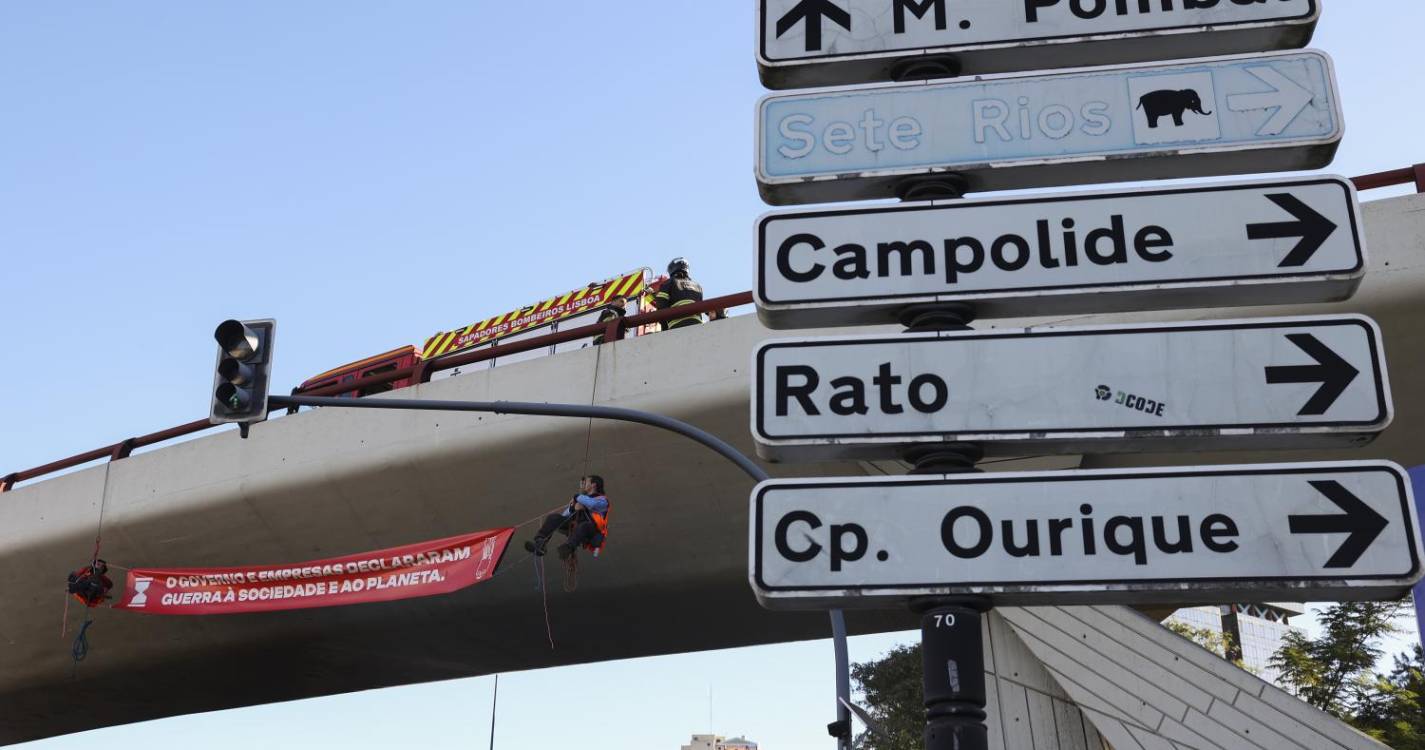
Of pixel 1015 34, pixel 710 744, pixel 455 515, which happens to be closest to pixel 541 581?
pixel 455 515

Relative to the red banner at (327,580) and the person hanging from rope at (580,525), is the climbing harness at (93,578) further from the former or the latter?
the person hanging from rope at (580,525)

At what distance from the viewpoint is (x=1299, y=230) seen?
4.45m

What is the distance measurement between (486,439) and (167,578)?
505 centimetres

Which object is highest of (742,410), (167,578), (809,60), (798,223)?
(742,410)

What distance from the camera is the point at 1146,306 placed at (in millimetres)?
4586

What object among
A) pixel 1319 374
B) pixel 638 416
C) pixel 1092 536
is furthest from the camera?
pixel 638 416

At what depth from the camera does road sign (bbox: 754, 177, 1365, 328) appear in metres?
4.42

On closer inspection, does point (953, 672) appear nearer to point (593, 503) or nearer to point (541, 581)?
point (593, 503)

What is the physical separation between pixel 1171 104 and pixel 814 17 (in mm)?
1428

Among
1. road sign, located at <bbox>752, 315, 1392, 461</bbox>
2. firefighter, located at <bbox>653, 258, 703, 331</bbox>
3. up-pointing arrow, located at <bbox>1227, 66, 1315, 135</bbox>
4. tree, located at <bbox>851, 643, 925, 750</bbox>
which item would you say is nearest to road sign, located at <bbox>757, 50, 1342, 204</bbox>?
up-pointing arrow, located at <bbox>1227, 66, 1315, 135</bbox>

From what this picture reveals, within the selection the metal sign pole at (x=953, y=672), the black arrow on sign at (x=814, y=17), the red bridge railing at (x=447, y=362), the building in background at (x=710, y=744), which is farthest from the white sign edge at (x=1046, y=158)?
the building in background at (x=710, y=744)

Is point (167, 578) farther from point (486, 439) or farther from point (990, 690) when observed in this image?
point (990, 690)

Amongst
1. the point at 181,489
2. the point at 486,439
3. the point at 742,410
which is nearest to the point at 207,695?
the point at 181,489

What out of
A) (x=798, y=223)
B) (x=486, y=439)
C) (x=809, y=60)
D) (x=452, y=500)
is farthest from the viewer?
(x=452, y=500)
